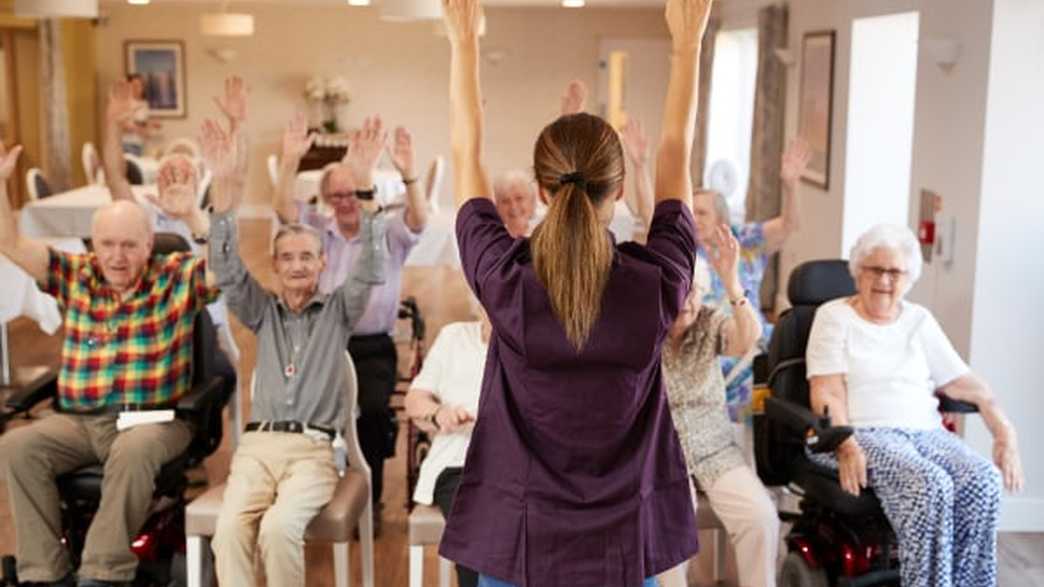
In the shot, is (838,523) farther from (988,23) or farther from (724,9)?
(724,9)

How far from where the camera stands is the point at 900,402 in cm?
404

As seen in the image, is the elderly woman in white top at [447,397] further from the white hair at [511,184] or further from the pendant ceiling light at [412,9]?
the pendant ceiling light at [412,9]

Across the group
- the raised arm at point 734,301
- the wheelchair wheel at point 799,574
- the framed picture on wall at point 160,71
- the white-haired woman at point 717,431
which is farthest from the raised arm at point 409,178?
the framed picture on wall at point 160,71

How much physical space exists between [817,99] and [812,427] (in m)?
4.85

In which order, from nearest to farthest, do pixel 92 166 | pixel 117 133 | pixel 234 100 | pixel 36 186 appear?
1. pixel 234 100
2. pixel 117 133
3. pixel 36 186
4. pixel 92 166

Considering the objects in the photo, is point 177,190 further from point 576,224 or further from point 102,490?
point 576,224

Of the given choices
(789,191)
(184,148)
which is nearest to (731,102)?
(184,148)

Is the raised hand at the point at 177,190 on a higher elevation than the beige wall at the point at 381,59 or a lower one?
lower

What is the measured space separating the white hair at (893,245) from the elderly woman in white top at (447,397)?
1.17 m

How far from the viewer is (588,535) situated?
215 cm

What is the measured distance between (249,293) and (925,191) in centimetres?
315

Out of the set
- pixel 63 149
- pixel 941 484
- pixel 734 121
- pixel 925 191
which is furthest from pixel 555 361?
pixel 63 149

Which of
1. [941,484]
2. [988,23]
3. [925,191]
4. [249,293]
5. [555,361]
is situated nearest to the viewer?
[555,361]

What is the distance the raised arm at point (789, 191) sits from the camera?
4.93 metres
